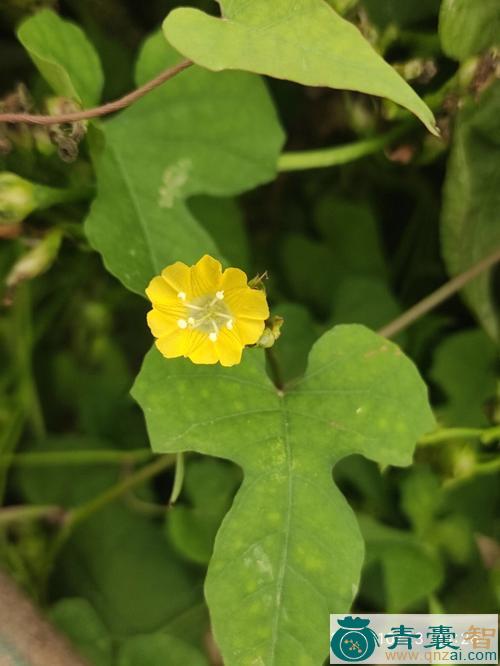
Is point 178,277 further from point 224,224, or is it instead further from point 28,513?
point 28,513

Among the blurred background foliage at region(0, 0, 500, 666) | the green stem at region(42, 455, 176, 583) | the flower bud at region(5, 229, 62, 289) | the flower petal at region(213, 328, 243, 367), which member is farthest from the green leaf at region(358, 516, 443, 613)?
the flower bud at region(5, 229, 62, 289)

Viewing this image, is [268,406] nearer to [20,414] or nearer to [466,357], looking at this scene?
[466,357]

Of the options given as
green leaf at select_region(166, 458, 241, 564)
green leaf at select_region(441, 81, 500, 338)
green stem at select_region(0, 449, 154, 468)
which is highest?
green leaf at select_region(441, 81, 500, 338)

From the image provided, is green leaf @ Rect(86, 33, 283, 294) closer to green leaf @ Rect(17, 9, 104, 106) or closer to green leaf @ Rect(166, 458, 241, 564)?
green leaf @ Rect(17, 9, 104, 106)

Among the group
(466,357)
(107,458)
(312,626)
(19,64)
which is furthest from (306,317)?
(19,64)

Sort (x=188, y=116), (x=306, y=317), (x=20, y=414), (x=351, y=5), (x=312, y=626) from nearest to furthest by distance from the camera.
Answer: (x=312, y=626) → (x=351, y=5) → (x=188, y=116) → (x=306, y=317) → (x=20, y=414)

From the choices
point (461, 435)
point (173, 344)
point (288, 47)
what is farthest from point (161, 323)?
point (461, 435)

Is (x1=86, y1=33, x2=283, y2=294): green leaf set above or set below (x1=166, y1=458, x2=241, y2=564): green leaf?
above

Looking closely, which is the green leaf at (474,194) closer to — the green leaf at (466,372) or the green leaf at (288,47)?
the green leaf at (466,372)
